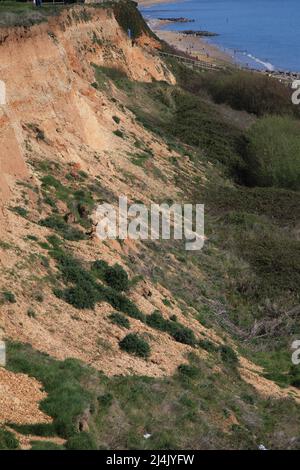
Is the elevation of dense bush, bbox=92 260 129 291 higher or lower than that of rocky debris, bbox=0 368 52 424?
lower

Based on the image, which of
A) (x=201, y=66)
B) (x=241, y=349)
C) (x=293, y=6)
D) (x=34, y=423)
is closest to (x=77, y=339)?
(x=34, y=423)

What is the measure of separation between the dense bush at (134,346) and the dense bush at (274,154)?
2411cm

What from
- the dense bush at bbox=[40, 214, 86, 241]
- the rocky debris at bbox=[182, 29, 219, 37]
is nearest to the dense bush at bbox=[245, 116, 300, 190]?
the dense bush at bbox=[40, 214, 86, 241]

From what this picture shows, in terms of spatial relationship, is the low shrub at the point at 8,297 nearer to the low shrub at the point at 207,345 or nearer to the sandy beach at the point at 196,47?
the low shrub at the point at 207,345

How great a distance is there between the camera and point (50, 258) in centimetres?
1983

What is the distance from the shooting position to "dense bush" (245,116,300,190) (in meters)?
40.9

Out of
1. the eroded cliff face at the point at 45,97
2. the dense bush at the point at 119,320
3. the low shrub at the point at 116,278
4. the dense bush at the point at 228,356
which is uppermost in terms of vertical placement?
the eroded cliff face at the point at 45,97

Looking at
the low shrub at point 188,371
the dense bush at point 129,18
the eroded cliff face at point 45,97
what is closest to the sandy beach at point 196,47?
the dense bush at point 129,18

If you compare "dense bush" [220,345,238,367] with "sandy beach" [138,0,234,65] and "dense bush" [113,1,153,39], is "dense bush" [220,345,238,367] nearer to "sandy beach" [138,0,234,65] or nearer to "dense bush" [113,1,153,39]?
"dense bush" [113,1,153,39]

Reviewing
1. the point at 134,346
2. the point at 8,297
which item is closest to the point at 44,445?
the point at 8,297

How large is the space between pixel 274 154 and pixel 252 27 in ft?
337

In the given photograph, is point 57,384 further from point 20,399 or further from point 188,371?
point 188,371

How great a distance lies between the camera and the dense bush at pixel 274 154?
40906mm

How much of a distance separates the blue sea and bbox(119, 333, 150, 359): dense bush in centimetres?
7681
